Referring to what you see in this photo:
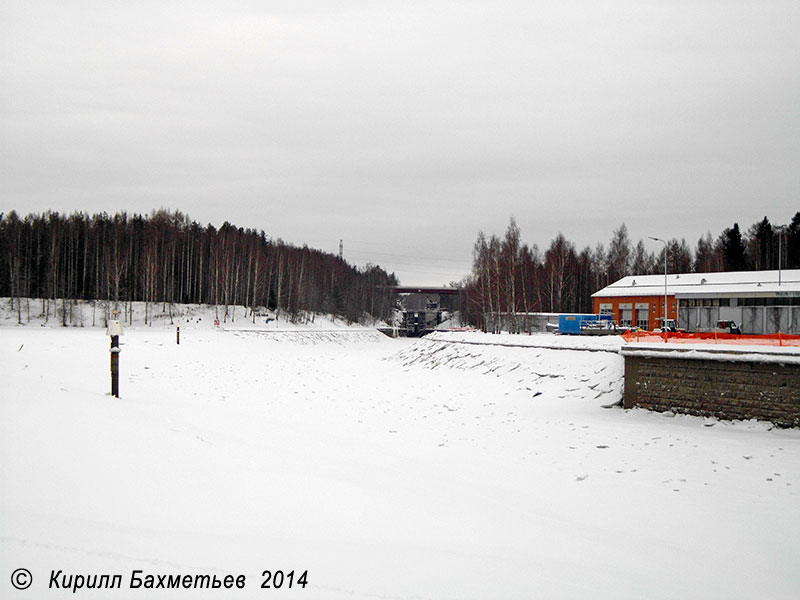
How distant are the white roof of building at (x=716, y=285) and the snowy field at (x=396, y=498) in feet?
107

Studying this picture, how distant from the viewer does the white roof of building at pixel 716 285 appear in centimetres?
4556

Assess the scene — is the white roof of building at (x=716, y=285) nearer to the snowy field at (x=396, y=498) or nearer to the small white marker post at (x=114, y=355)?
the snowy field at (x=396, y=498)

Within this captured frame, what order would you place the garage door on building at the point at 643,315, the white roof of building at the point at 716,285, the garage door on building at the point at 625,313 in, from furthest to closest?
the garage door on building at the point at 625,313
the garage door on building at the point at 643,315
the white roof of building at the point at 716,285

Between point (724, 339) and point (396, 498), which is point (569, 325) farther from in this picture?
point (396, 498)

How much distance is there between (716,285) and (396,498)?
172 feet

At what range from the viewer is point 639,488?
1172cm

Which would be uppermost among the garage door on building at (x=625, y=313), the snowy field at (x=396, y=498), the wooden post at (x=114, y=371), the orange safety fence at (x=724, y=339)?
the garage door on building at (x=625, y=313)

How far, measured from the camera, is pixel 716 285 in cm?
5312

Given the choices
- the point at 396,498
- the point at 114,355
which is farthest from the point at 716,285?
the point at 396,498

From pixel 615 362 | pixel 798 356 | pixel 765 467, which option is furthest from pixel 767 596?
pixel 615 362

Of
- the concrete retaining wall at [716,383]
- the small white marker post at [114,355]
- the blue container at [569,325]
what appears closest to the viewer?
the small white marker post at [114,355]

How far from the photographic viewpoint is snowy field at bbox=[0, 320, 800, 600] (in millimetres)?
5824

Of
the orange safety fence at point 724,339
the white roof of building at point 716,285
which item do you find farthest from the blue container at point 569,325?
the orange safety fence at point 724,339

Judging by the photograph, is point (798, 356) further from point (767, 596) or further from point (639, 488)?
point (767, 596)
